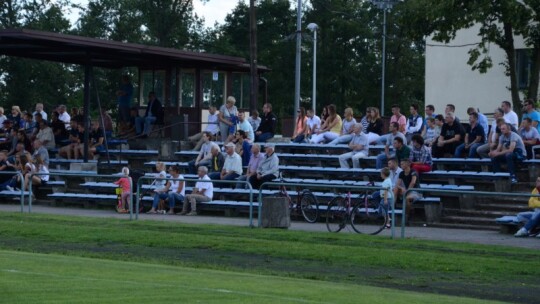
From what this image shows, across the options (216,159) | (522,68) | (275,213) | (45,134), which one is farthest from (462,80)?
(275,213)

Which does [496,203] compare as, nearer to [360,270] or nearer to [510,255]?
[510,255]

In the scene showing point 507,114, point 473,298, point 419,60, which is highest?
point 419,60

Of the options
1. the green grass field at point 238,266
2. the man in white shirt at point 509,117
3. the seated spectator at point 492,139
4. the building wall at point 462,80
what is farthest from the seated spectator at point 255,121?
the building wall at point 462,80

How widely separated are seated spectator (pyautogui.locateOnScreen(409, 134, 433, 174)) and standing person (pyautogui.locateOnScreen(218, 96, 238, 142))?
30.1ft

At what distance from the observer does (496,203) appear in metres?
26.8

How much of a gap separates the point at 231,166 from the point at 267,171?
1286mm

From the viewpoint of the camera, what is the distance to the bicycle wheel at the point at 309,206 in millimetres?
28581

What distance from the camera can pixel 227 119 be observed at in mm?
37500

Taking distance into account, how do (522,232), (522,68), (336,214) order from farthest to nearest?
(522,68) < (336,214) < (522,232)

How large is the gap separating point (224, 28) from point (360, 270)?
252ft

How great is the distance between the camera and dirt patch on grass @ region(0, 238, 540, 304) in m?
17.2

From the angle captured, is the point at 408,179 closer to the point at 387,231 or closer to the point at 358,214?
the point at 358,214

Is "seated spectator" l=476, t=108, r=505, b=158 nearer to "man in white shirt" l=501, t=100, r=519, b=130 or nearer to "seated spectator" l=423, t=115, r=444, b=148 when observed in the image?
"man in white shirt" l=501, t=100, r=519, b=130

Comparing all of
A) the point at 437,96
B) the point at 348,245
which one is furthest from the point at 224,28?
the point at 348,245
